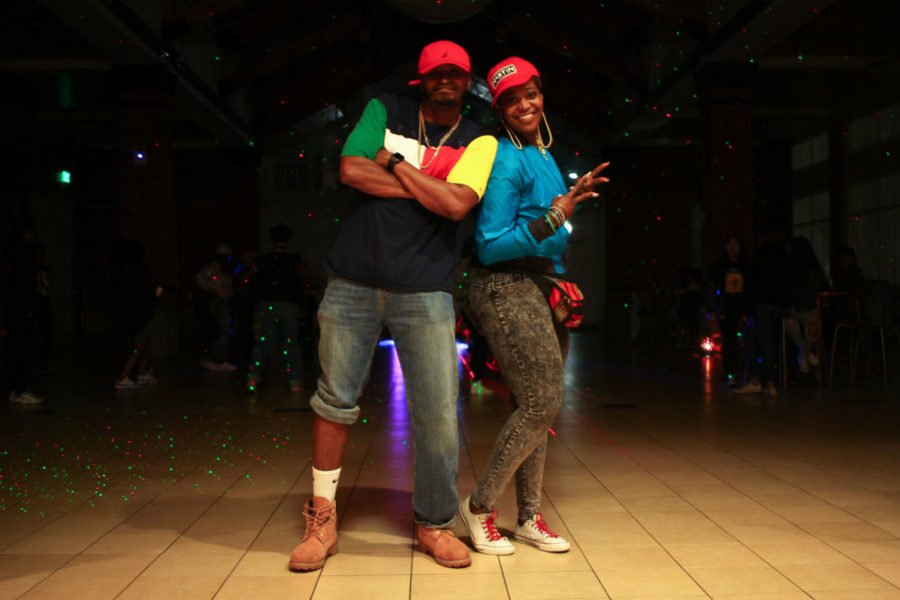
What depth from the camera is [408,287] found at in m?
2.70

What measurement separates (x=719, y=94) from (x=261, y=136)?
9767 millimetres

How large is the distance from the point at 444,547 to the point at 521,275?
92 cm

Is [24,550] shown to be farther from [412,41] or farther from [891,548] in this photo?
[412,41]

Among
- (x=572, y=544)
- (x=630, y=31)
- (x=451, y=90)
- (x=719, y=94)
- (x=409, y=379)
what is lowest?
(x=572, y=544)

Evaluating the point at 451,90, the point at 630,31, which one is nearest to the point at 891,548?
the point at 451,90

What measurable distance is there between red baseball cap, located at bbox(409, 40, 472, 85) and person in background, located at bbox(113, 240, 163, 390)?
595 cm

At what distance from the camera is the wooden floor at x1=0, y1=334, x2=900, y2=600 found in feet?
8.50

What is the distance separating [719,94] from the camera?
423 inches

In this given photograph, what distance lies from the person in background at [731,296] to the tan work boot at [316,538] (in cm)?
574

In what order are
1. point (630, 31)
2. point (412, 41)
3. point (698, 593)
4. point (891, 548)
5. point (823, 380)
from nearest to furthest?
point (698, 593) < point (891, 548) < point (823, 380) < point (630, 31) < point (412, 41)

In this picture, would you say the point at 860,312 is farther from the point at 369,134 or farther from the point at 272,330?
the point at 369,134

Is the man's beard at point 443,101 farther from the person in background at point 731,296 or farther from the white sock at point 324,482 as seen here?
the person in background at point 731,296

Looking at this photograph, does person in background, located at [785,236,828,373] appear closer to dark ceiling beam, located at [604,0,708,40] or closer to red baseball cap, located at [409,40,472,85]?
dark ceiling beam, located at [604,0,708,40]

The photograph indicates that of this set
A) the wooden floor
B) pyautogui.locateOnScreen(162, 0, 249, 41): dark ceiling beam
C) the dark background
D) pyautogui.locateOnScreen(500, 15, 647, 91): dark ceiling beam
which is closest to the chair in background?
the dark background
